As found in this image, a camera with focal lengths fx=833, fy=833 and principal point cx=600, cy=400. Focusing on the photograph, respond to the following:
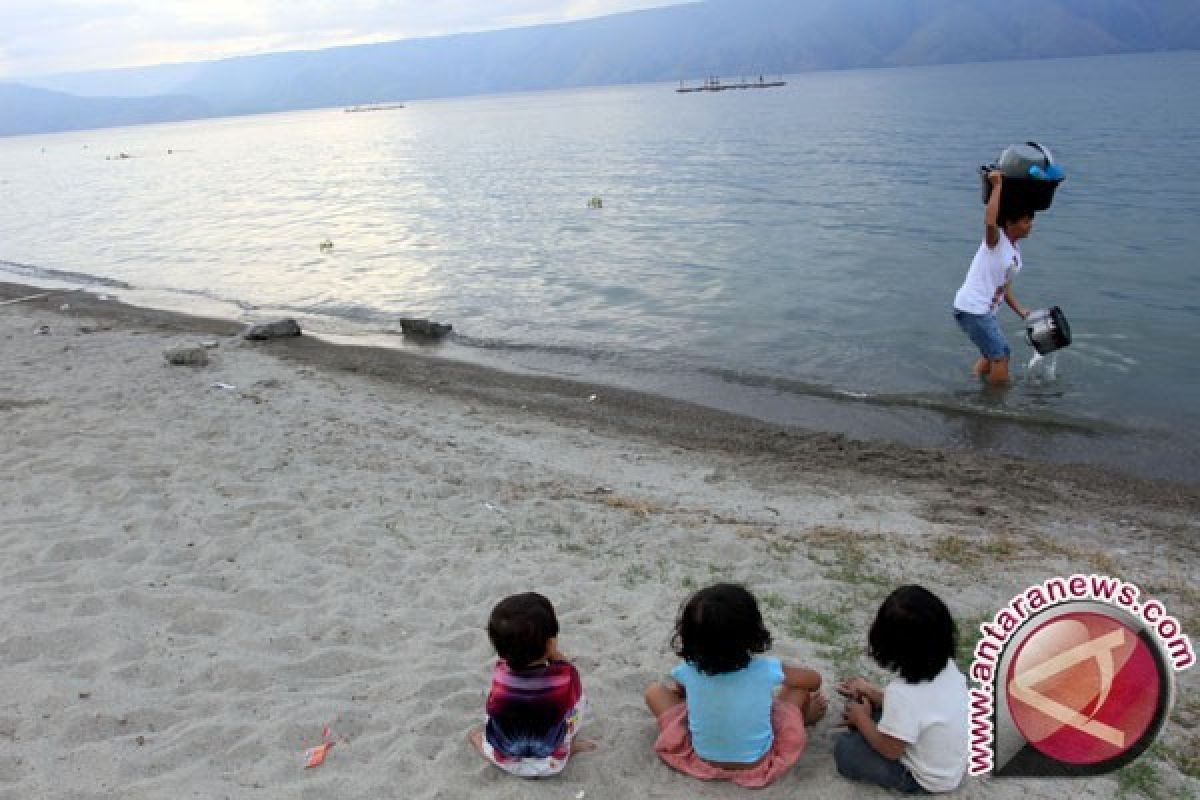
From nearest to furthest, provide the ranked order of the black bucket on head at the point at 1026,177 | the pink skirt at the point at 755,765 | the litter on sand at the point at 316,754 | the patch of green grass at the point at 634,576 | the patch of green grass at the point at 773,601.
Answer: the pink skirt at the point at 755,765 < the litter on sand at the point at 316,754 < the patch of green grass at the point at 773,601 < the patch of green grass at the point at 634,576 < the black bucket on head at the point at 1026,177

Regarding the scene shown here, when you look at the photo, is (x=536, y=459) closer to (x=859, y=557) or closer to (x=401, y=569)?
(x=401, y=569)

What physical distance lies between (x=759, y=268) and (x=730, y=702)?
1580 cm

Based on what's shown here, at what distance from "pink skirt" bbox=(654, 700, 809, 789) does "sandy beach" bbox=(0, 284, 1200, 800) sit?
61mm

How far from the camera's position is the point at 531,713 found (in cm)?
368

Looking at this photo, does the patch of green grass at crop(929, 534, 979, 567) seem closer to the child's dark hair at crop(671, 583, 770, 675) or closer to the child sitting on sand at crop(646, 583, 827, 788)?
the child sitting on sand at crop(646, 583, 827, 788)

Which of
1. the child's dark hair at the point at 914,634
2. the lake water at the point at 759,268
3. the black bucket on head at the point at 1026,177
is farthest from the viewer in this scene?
the lake water at the point at 759,268

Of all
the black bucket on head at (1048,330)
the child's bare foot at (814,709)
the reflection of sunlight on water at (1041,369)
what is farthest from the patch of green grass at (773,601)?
the reflection of sunlight on water at (1041,369)

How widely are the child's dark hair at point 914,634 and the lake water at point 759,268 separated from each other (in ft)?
20.7

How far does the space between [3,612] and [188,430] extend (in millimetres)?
4106

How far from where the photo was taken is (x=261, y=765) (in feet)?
12.3

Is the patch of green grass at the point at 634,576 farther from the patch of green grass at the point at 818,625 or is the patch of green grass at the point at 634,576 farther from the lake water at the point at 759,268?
the lake water at the point at 759,268

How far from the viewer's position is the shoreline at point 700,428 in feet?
26.4

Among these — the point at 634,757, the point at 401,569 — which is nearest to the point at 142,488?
the point at 401,569

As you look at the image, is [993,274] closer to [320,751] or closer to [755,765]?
[755,765]
